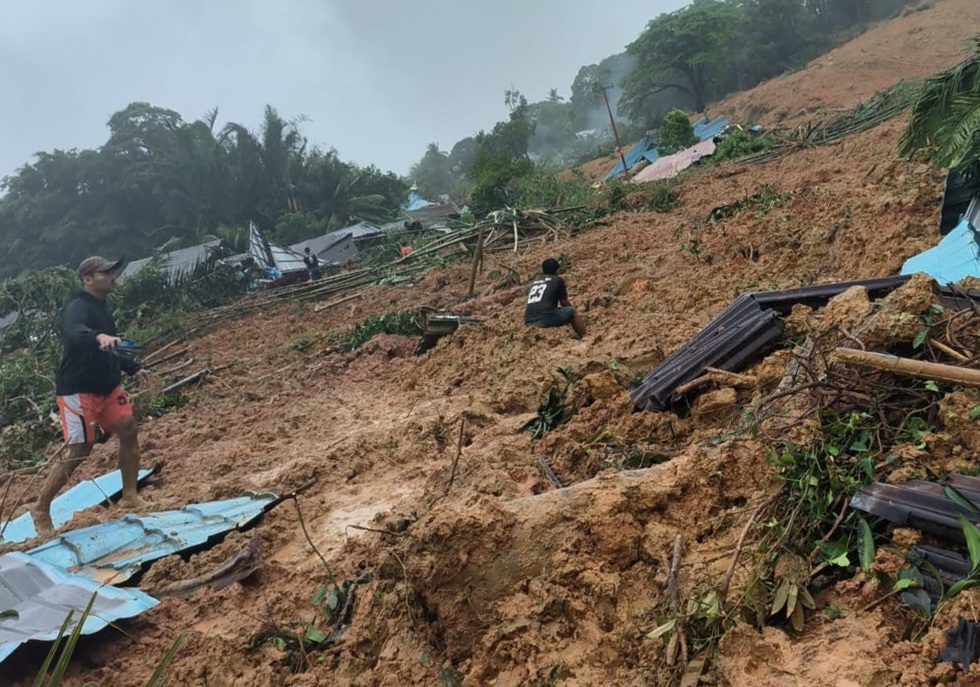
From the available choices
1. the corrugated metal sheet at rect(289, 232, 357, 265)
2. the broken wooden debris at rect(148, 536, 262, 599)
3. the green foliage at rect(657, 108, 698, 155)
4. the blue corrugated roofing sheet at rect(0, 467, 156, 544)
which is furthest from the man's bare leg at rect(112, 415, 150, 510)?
the green foliage at rect(657, 108, 698, 155)

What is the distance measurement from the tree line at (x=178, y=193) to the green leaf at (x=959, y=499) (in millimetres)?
30074

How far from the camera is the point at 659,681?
193cm

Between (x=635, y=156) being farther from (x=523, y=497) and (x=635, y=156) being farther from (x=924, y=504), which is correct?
(x=924, y=504)

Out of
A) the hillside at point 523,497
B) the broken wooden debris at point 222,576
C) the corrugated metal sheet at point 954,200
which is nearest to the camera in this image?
the hillside at point 523,497

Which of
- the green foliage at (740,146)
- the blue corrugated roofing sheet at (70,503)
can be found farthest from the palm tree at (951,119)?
the green foliage at (740,146)

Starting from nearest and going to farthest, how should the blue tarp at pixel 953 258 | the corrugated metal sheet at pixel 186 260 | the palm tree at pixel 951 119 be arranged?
the blue tarp at pixel 953 258
the palm tree at pixel 951 119
the corrugated metal sheet at pixel 186 260

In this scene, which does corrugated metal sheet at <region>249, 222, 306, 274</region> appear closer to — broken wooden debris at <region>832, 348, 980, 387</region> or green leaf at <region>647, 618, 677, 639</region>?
broken wooden debris at <region>832, 348, 980, 387</region>

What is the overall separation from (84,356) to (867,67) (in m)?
28.7

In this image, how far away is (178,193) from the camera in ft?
110

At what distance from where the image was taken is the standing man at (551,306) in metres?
6.73

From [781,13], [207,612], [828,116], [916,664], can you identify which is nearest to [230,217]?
[828,116]

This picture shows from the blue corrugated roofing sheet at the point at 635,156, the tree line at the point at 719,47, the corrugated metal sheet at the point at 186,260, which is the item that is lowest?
the blue corrugated roofing sheet at the point at 635,156

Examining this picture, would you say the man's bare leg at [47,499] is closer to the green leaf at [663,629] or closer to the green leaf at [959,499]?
the green leaf at [663,629]

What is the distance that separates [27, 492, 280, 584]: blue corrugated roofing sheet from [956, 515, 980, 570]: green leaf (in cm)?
350
